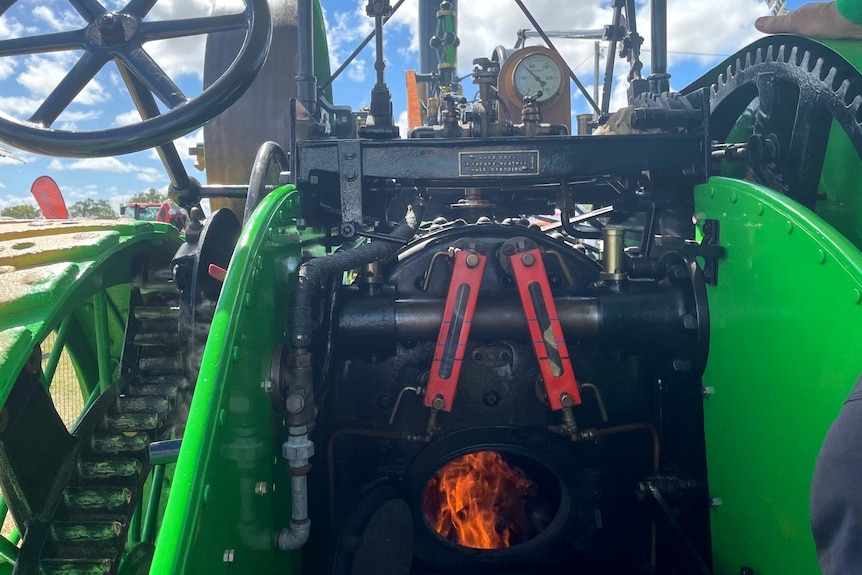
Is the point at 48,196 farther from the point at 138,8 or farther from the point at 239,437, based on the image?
the point at 239,437

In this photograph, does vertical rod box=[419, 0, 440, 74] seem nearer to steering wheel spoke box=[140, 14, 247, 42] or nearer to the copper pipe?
steering wheel spoke box=[140, 14, 247, 42]

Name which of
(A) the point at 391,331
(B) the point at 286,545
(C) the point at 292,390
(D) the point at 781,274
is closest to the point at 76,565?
(B) the point at 286,545

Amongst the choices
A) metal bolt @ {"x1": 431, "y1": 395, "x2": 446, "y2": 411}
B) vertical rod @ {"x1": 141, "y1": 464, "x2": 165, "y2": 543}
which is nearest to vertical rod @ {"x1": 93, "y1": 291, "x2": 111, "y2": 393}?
vertical rod @ {"x1": 141, "y1": 464, "x2": 165, "y2": 543}

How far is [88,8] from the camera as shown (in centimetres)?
183

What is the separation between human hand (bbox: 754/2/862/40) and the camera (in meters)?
1.55

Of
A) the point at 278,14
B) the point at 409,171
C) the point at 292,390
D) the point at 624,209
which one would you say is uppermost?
the point at 278,14

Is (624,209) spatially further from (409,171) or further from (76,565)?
(76,565)

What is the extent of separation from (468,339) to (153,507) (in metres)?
1.18

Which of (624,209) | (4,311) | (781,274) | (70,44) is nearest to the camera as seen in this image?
(4,311)

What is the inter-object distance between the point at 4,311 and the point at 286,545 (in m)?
0.83

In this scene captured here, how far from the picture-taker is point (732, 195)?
66.9 inches

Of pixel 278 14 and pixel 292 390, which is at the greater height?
pixel 278 14

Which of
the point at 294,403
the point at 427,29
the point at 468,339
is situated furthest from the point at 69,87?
the point at 427,29

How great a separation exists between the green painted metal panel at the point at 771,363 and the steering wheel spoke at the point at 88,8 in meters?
1.88
